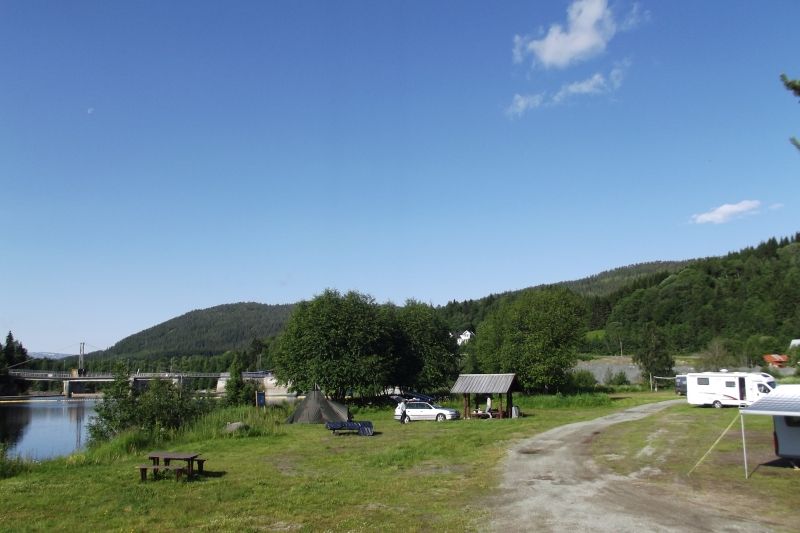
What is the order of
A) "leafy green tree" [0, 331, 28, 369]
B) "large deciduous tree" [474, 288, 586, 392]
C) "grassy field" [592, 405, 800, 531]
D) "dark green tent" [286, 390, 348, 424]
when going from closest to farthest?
"grassy field" [592, 405, 800, 531], "dark green tent" [286, 390, 348, 424], "large deciduous tree" [474, 288, 586, 392], "leafy green tree" [0, 331, 28, 369]

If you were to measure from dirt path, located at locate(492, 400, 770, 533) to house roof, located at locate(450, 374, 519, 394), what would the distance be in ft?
56.2

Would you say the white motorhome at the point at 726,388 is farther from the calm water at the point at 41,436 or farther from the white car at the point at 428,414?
the calm water at the point at 41,436

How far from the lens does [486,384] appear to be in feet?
127

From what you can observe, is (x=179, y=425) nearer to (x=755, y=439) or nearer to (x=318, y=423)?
(x=318, y=423)

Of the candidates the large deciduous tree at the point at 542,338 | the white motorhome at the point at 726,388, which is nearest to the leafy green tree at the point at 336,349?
the large deciduous tree at the point at 542,338

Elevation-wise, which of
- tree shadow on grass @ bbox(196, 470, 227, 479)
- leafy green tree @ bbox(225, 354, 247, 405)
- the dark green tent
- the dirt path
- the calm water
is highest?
the dirt path

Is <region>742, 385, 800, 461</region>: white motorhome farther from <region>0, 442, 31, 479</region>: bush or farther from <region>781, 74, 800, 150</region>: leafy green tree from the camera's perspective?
<region>0, 442, 31, 479</region>: bush

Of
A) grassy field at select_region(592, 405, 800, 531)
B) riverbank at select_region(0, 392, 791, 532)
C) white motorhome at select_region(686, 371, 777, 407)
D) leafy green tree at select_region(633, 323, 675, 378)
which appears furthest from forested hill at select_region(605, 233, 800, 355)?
riverbank at select_region(0, 392, 791, 532)

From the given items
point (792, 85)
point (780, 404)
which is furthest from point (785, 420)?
point (792, 85)

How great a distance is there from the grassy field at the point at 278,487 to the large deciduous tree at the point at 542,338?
95.9 feet

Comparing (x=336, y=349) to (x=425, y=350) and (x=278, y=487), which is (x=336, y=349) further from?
(x=278, y=487)

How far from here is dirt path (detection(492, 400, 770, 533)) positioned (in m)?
11.7

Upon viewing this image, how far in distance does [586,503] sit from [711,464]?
Result: 23.9ft

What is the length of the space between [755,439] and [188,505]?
69.8ft
